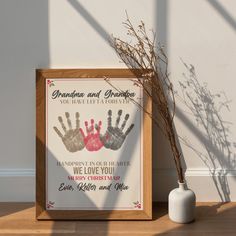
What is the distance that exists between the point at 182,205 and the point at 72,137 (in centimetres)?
64

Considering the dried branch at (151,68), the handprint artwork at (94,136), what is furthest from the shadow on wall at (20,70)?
the dried branch at (151,68)

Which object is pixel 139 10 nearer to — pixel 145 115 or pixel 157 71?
pixel 157 71

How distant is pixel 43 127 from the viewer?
97.3 inches

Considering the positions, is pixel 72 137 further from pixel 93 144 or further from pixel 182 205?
pixel 182 205

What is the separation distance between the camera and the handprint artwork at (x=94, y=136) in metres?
2.48

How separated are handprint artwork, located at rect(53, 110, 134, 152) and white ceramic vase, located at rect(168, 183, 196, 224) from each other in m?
0.38

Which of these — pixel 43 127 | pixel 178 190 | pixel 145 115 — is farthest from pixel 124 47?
pixel 178 190

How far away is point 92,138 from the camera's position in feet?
8.16

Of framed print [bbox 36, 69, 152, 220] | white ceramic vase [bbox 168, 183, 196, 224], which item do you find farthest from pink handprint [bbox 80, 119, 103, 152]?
white ceramic vase [bbox 168, 183, 196, 224]

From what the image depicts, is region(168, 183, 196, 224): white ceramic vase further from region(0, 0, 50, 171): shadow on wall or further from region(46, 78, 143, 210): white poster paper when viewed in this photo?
region(0, 0, 50, 171): shadow on wall

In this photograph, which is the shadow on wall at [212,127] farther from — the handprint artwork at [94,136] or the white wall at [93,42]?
the handprint artwork at [94,136]

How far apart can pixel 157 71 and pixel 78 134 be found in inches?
20.4

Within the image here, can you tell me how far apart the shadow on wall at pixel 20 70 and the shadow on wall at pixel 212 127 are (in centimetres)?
75

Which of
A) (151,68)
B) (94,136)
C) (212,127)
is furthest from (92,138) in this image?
(212,127)
